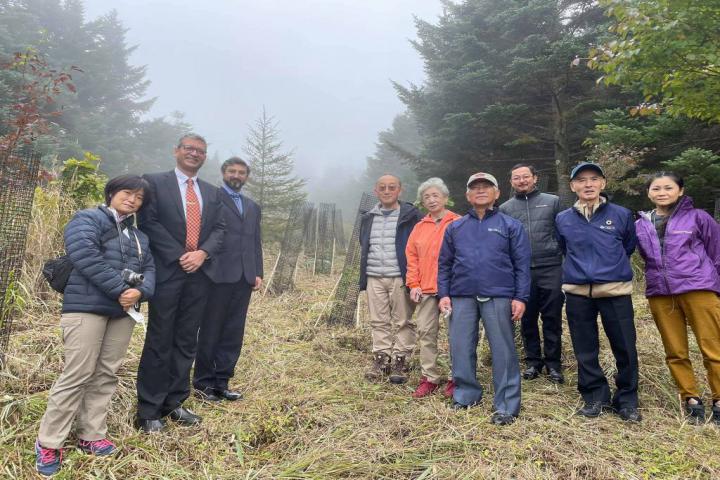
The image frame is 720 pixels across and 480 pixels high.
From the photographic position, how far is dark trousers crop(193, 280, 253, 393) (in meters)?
3.21

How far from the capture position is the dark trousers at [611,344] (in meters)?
2.88

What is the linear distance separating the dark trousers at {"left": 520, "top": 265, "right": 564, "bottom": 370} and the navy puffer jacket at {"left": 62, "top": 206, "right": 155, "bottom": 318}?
299 centimetres

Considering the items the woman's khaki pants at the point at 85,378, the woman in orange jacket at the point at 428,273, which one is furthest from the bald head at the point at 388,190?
the woman's khaki pants at the point at 85,378

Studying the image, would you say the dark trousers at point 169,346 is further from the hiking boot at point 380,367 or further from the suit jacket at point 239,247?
the hiking boot at point 380,367

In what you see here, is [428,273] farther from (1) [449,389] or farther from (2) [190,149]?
(2) [190,149]

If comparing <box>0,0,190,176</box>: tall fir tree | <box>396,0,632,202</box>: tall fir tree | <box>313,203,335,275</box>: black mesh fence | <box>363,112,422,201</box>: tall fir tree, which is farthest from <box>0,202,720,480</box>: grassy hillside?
<box>363,112,422,201</box>: tall fir tree

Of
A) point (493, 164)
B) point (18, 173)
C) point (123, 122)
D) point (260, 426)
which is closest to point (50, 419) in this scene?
point (260, 426)

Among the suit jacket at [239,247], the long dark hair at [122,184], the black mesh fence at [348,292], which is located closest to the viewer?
the long dark hair at [122,184]

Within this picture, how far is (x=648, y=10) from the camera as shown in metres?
Result: 3.86

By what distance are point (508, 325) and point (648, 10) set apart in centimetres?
328

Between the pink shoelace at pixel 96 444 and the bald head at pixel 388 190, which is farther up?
the bald head at pixel 388 190

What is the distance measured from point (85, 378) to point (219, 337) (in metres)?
1.16

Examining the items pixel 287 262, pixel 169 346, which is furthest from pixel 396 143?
pixel 169 346

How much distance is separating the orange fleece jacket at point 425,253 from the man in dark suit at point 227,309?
4.14ft
